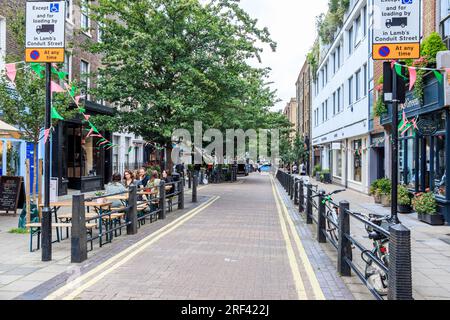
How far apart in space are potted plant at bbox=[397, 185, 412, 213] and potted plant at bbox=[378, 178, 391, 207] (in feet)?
4.56

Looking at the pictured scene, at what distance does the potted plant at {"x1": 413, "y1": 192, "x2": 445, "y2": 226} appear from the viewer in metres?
12.4

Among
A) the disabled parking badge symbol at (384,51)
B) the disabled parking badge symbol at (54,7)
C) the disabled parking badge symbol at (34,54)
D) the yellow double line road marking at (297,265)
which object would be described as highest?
the disabled parking badge symbol at (54,7)

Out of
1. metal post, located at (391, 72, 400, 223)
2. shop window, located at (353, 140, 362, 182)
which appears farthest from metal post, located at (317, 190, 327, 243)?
shop window, located at (353, 140, 362, 182)

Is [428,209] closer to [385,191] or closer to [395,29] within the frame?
[385,191]

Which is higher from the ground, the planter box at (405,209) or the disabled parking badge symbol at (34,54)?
the disabled parking badge symbol at (34,54)

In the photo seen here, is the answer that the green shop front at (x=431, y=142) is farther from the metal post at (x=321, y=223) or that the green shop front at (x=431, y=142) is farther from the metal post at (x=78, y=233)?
the metal post at (x=78, y=233)

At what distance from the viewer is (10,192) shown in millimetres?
14109

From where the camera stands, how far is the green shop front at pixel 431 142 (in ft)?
40.4

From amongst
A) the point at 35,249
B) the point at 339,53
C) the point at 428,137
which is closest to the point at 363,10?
the point at 339,53

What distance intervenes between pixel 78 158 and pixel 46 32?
17574 mm

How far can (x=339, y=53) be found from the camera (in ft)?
111

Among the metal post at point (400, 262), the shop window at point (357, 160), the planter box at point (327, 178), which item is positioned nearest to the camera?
the metal post at point (400, 262)

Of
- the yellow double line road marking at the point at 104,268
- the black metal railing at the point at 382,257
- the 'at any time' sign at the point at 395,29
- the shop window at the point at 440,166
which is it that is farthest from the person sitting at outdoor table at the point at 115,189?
the shop window at the point at 440,166

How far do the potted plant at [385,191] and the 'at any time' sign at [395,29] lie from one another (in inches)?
423
